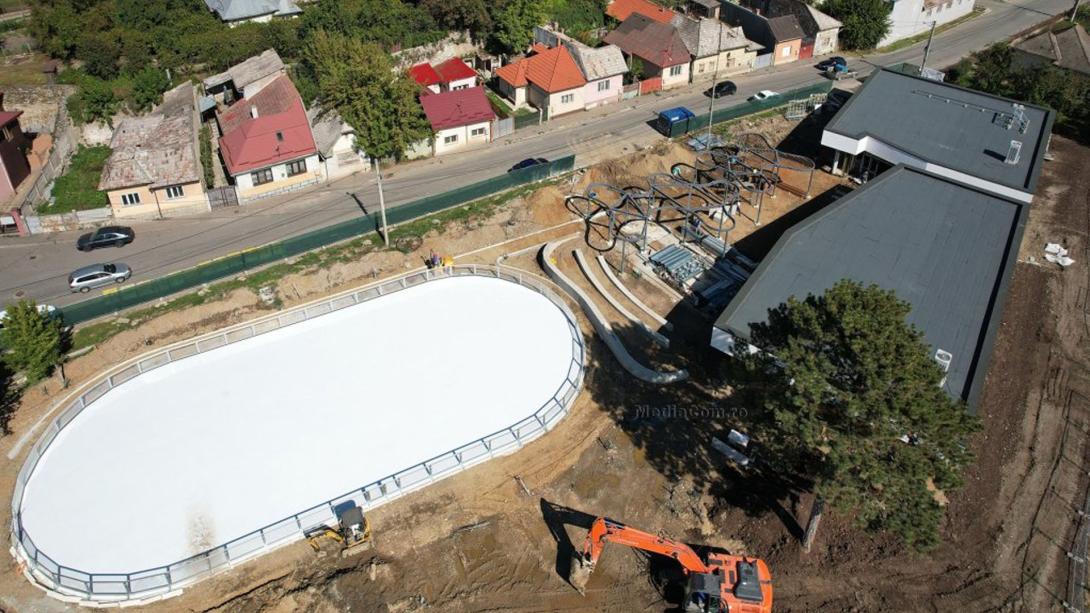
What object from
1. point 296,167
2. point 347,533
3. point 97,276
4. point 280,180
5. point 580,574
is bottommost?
point 580,574

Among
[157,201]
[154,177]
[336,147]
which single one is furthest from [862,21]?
[157,201]

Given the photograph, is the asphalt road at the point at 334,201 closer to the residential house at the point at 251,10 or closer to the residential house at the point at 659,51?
the residential house at the point at 659,51

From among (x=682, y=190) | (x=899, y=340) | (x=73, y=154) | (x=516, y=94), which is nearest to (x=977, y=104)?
(x=682, y=190)

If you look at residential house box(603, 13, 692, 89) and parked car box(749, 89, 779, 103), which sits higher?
residential house box(603, 13, 692, 89)

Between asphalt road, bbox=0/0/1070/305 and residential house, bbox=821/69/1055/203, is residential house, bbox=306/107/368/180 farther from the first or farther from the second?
residential house, bbox=821/69/1055/203

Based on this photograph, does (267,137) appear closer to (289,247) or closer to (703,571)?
(289,247)

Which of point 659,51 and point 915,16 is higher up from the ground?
point 659,51

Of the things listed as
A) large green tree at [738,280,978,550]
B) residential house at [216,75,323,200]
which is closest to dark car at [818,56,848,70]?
residential house at [216,75,323,200]

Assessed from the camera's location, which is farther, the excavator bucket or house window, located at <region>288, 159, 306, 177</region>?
house window, located at <region>288, 159, 306, 177</region>
